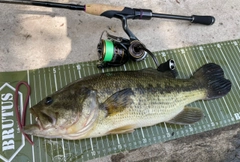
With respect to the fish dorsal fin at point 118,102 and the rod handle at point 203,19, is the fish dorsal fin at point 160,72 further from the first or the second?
the rod handle at point 203,19

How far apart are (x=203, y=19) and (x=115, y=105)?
180 cm

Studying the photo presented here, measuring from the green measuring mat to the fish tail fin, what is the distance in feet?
0.50

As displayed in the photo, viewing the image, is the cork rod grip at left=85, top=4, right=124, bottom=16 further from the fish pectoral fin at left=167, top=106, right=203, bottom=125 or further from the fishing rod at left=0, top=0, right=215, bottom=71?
the fish pectoral fin at left=167, top=106, right=203, bottom=125

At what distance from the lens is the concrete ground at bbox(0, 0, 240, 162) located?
8.41 ft

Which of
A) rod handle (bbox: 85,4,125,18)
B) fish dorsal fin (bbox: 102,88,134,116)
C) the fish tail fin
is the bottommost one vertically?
fish dorsal fin (bbox: 102,88,134,116)

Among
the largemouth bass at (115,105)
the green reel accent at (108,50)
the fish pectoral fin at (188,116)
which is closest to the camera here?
the largemouth bass at (115,105)

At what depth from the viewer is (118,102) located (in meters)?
2.12

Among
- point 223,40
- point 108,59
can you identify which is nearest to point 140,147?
point 108,59

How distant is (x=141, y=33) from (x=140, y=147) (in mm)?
1408

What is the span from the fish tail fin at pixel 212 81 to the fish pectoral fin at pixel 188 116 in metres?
0.22

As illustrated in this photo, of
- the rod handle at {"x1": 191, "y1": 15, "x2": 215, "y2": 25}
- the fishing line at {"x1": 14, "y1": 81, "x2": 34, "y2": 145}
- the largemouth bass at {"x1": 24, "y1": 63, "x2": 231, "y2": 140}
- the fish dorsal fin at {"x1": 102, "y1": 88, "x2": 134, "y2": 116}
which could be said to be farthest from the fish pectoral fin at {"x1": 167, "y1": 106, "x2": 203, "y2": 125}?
the fishing line at {"x1": 14, "y1": 81, "x2": 34, "y2": 145}

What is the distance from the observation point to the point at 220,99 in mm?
2803

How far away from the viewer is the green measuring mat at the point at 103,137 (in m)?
2.26

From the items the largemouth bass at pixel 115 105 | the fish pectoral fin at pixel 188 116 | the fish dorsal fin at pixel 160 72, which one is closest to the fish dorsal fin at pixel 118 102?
the largemouth bass at pixel 115 105
